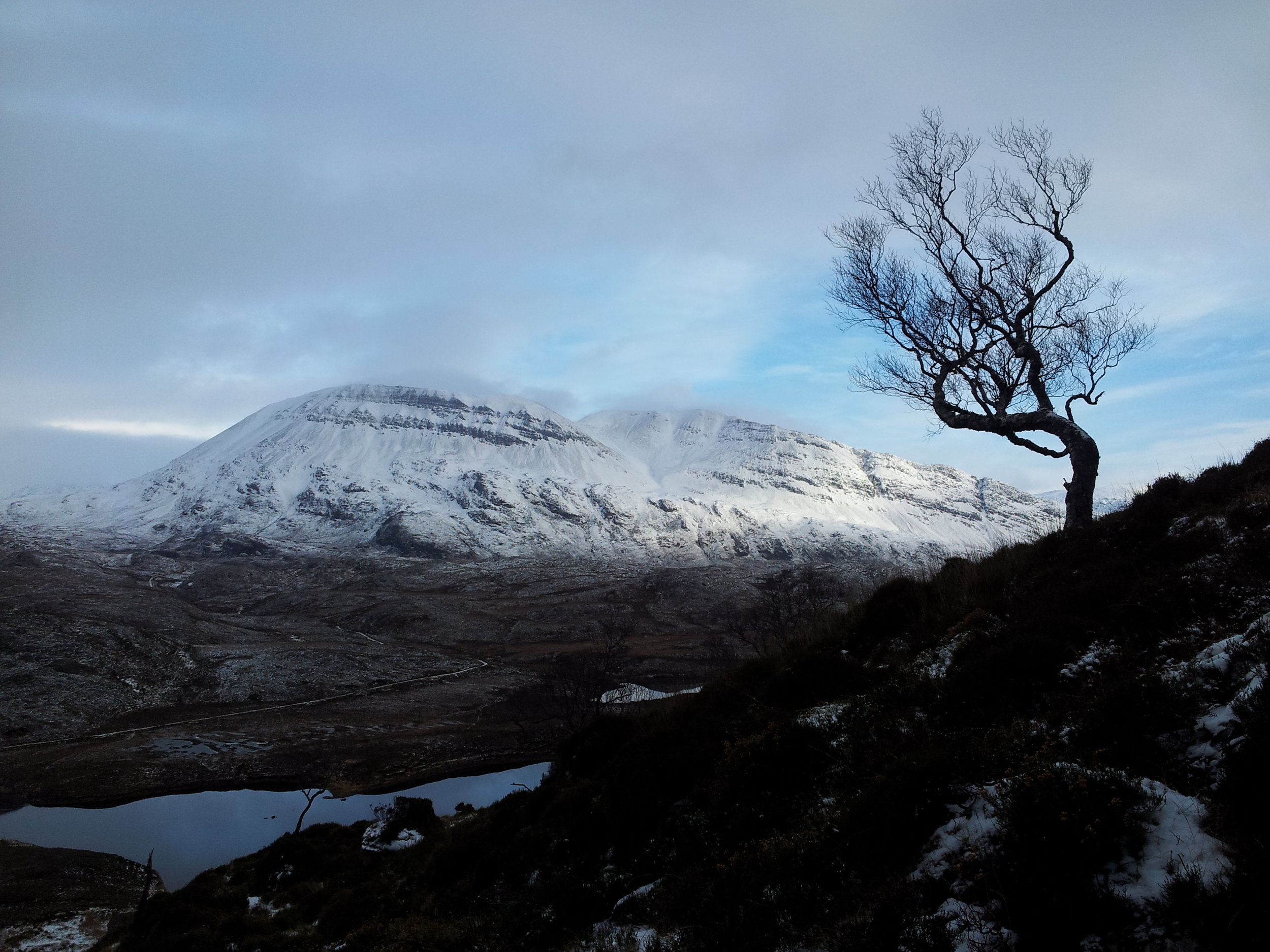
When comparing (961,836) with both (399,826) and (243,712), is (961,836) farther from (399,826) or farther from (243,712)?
(243,712)

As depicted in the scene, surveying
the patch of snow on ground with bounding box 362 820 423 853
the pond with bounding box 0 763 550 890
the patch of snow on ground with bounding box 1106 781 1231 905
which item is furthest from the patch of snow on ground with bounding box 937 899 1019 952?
the pond with bounding box 0 763 550 890

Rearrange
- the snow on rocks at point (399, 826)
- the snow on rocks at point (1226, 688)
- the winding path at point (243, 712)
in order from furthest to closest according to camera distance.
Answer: the winding path at point (243, 712) < the snow on rocks at point (399, 826) < the snow on rocks at point (1226, 688)

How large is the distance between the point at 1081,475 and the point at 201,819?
155 ft

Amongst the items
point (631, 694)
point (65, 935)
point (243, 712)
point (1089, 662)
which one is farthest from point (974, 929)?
point (243, 712)

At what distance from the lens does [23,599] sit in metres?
87.1

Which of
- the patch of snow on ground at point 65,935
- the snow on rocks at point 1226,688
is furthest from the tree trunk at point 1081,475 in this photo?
the patch of snow on ground at point 65,935

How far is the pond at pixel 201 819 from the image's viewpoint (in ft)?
107

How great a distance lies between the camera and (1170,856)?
11.5ft

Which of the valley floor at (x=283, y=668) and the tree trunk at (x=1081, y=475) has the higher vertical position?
the tree trunk at (x=1081, y=475)

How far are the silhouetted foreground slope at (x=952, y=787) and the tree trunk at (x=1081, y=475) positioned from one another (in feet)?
4.78

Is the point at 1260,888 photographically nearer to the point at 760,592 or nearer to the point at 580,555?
the point at 760,592

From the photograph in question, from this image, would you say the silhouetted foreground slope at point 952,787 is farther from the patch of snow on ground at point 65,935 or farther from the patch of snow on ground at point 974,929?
the patch of snow on ground at point 65,935

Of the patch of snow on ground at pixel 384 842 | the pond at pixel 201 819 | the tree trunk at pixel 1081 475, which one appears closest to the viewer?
the tree trunk at pixel 1081 475

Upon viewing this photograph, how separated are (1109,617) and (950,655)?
68.4 inches
